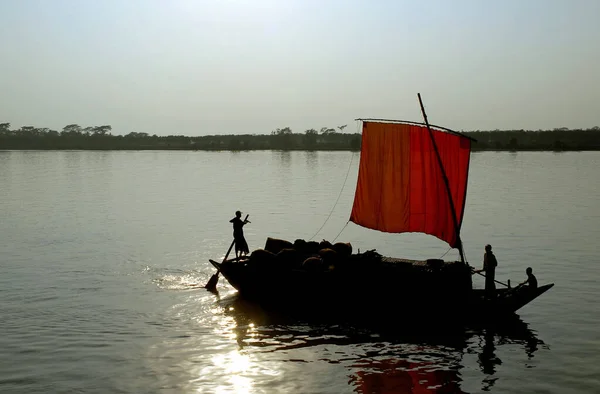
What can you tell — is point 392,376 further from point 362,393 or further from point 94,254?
point 94,254

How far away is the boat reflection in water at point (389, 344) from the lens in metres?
17.2

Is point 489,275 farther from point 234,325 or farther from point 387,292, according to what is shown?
point 234,325

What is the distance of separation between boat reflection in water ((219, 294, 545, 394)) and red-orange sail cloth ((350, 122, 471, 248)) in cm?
465

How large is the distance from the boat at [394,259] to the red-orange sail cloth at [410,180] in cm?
4

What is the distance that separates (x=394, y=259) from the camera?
80.1ft

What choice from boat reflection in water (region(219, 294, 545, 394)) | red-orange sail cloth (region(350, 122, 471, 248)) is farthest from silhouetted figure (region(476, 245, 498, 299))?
red-orange sail cloth (region(350, 122, 471, 248))

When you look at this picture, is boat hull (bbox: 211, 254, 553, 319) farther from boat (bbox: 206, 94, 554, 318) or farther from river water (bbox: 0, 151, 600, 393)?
river water (bbox: 0, 151, 600, 393)

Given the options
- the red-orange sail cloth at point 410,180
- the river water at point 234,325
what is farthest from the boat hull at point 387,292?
the red-orange sail cloth at point 410,180

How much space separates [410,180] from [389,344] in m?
8.14

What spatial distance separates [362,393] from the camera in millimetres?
16156

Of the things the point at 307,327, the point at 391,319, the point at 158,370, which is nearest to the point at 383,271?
the point at 391,319

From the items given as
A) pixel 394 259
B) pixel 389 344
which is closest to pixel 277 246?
pixel 394 259

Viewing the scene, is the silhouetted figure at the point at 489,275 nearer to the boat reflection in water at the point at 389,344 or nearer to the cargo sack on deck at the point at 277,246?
the boat reflection in water at the point at 389,344

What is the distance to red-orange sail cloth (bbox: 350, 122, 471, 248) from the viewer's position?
987 inches
